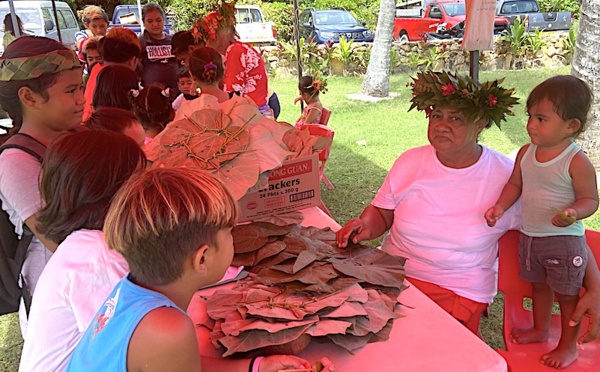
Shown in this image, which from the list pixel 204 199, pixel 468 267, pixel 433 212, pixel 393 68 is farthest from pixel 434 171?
pixel 393 68

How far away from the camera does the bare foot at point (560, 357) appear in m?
1.82

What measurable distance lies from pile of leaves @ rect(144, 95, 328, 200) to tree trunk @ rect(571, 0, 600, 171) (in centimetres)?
429

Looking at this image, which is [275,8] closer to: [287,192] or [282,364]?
[287,192]

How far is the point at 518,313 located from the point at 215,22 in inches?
143

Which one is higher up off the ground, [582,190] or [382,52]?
[582,190]

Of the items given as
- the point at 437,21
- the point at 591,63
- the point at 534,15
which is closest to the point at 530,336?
the point at 591,63

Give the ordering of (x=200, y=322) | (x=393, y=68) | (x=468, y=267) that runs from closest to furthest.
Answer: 1. (x=200, y=322)
2. (x=468, y=267)
3. (x=393, y=68)

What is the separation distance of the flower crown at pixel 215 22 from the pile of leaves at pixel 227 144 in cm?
260

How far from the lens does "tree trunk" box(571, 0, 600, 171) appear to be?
511 centimetres

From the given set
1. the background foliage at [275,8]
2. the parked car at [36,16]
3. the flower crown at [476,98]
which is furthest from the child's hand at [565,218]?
the background foliage at [275,8]

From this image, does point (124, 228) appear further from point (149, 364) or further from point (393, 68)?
point (393, 68)

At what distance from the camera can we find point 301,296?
139 cm

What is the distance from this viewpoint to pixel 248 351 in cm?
121

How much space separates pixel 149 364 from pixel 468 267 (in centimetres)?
146
